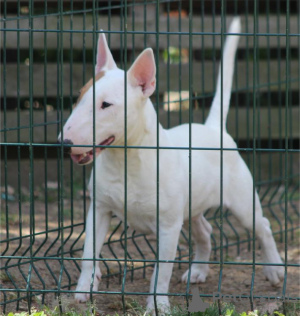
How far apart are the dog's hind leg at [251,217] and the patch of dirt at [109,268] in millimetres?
99

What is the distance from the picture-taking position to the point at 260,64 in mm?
6906

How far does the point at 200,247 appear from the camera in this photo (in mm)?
4617

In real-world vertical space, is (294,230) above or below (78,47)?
below

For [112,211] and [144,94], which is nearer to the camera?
[144,94]

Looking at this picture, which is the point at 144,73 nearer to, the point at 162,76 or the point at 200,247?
the point at 200,247

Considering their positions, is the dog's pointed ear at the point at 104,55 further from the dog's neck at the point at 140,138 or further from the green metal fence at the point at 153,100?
the green metal fence at the point at 153,100

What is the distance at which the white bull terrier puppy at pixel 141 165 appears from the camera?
356 cm

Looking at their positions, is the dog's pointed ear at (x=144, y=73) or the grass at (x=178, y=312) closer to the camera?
the grass at (x=178, y=312)

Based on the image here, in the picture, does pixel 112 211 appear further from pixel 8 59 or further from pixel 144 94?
pixel 8 59

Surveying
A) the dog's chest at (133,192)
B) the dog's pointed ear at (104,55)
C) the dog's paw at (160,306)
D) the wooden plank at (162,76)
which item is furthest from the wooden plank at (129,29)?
the dog's paw at (160,306)

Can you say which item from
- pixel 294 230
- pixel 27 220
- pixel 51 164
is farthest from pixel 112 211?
pixel 51 164

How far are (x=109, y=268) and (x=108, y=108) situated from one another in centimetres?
144

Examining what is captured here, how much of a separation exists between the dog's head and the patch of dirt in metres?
0.37

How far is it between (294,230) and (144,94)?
251cm
